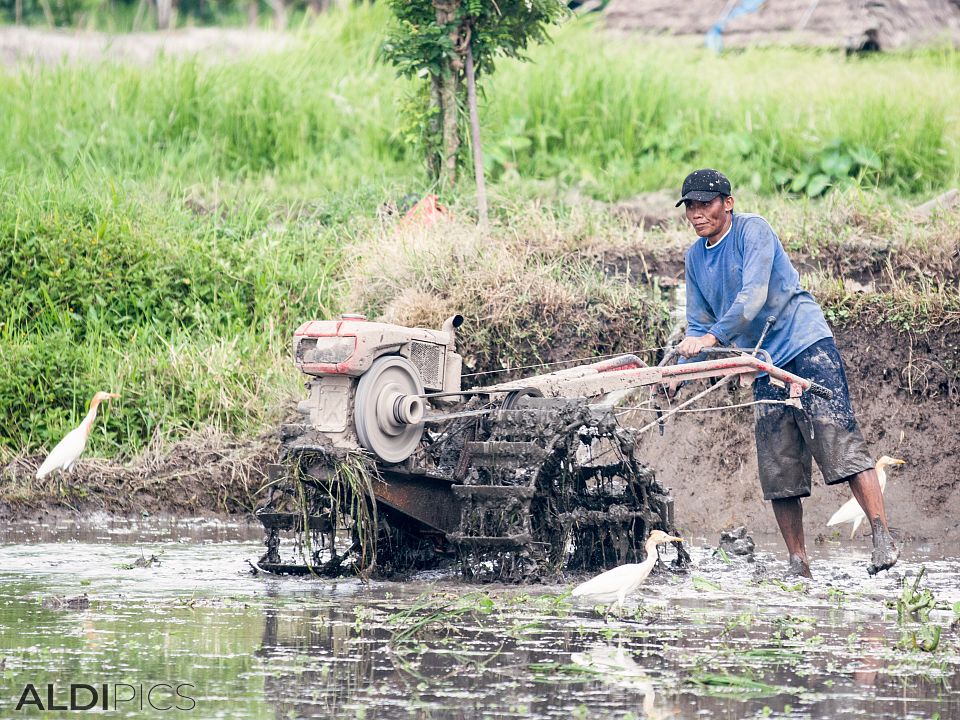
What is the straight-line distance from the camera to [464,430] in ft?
24.9

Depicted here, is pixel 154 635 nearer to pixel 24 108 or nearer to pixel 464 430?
pixel 464 430

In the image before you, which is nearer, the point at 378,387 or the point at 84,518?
the point at 378,387

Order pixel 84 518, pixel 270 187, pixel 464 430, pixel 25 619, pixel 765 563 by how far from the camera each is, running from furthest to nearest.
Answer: pixel 270 187 → pixel 84 518 → pixel 765 563 → pixel 464 430 → pixel 25 619

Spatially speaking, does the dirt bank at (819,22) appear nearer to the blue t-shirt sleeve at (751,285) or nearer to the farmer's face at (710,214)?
the farmer's face at (710,214)

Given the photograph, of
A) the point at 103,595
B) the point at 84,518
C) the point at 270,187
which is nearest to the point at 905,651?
the point at 103,595

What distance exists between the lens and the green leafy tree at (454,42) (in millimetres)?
12047

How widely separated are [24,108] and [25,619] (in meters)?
9.63

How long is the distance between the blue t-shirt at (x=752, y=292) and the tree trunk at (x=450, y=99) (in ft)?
16.5

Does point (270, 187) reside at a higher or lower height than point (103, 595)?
higher

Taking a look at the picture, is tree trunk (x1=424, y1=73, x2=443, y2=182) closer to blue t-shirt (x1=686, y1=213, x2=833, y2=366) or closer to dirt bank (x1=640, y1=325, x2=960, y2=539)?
dirt bank (x1=640, y1=325, x2=960, y2=539)

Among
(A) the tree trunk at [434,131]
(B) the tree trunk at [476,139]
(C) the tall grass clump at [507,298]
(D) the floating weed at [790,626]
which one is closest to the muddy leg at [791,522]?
(D) the floating weed at [790,626]

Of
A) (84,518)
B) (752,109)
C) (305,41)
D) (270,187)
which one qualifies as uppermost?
(305,41)

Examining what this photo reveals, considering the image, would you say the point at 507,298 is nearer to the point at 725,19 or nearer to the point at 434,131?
the point at 434,131

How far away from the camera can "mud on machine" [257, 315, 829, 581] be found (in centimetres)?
705
